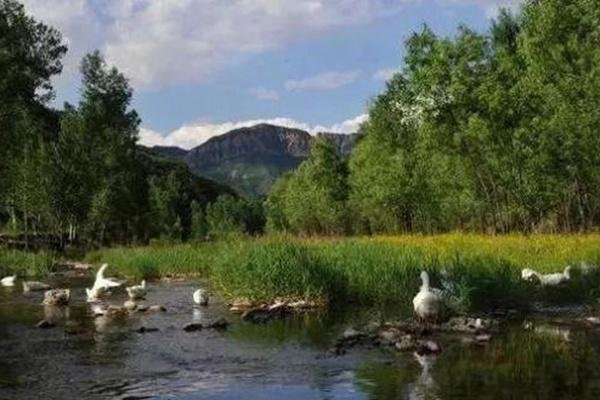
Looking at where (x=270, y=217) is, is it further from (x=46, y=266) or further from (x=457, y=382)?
(x=457, y=382)

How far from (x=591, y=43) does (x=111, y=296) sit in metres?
32.4

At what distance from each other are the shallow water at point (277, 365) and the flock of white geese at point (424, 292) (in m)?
1.73

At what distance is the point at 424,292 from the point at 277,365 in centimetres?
508

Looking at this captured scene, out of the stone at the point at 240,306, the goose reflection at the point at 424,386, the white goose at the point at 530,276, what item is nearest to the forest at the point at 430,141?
the stone at the point at 240,306

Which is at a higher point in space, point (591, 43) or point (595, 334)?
point (591, 43)

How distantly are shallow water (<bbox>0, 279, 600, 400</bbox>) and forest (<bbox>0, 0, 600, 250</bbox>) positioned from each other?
19.3 meters

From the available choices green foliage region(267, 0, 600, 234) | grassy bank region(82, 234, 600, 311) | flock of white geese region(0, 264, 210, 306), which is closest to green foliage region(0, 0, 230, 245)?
green foliage region(267, 0, 600, 234)

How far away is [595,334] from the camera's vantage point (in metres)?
16.9

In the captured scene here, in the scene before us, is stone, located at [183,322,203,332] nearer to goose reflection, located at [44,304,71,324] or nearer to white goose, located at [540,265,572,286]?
goose reflection, located at [44,304,71,324]

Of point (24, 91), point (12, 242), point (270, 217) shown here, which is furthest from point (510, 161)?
point (270, 217)

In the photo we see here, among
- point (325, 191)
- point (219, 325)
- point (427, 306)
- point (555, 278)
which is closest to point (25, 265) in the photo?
point (219, 325)

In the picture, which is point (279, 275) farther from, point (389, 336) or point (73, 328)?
point (389, 336)

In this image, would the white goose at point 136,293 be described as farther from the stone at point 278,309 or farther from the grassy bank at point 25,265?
the grassy bank at point 25,265

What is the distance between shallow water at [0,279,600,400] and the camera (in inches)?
476
